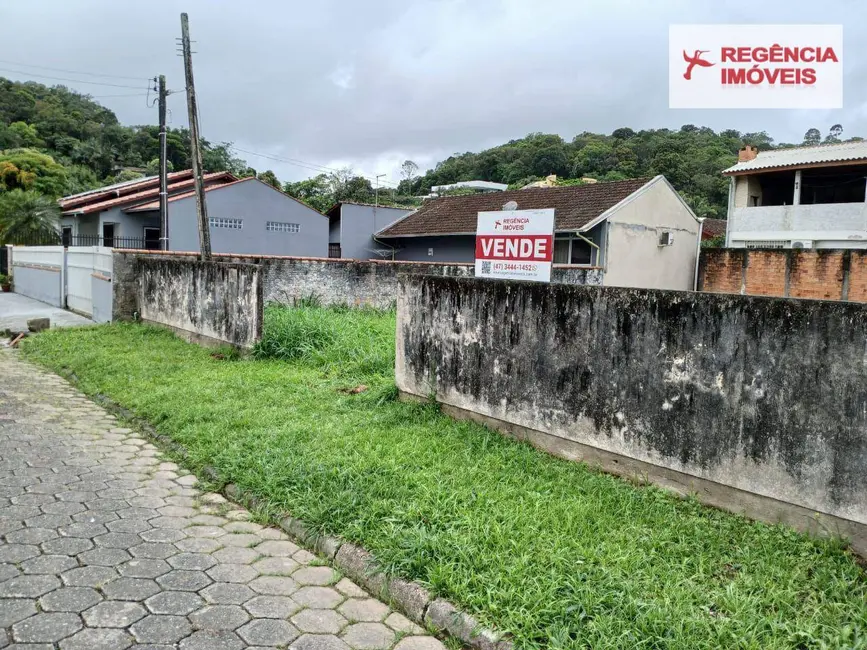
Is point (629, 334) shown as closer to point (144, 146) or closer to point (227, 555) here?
point (227, 555)

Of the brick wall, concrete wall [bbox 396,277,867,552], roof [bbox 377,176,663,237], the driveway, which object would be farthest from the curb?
the brick wall

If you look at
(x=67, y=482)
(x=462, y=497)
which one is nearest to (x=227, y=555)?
(x=462, y=497)

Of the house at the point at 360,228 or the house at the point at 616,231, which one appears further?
the house at the point at 360,228

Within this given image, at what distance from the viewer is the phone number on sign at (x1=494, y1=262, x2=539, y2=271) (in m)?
5.35

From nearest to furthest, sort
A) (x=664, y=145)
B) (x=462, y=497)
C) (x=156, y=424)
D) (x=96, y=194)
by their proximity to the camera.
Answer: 1. (x=462, y=497)
2. (x=156, y=424)
3. (x=96, y=194)
4. (x=664, y=145)

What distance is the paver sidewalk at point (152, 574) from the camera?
9.12 ft

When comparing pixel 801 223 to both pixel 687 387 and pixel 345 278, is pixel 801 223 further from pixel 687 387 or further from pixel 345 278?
Answer: pixel 687 387

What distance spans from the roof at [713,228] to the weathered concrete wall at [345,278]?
18566 millimetres

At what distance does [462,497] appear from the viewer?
3875mm

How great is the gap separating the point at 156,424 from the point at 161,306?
644 centimetres

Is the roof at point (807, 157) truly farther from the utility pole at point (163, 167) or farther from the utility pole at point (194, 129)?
the utility pole at point (163, 167)

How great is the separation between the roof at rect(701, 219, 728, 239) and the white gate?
2812 centimetres

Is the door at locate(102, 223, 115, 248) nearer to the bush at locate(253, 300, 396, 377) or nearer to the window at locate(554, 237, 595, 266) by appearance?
the bush at locate(253, 300, 396, 377)

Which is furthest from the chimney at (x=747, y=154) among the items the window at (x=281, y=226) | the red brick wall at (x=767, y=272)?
the window at (x=281, y=226)
